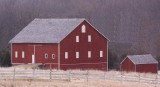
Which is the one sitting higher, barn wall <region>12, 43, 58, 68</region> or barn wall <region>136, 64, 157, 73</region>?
barn wall <region>12, 43, 58, 68</region>

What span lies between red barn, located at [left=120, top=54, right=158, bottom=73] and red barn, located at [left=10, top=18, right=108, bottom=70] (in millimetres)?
7786

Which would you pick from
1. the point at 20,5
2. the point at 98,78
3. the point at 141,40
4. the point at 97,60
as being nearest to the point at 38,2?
the point at 20,5

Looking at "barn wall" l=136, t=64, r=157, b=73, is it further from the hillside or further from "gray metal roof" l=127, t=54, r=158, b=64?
the hillside

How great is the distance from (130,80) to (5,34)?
354ft

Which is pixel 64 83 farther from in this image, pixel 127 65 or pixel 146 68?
pixel 127 65

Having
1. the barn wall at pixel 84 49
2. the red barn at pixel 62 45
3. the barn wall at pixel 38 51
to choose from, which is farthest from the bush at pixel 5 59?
Result: the barn wall at pixel 84 49

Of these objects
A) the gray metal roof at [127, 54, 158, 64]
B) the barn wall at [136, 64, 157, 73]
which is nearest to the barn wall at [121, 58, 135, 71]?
the gray metal roof at [127, 54, 158, 64]

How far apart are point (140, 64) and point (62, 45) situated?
50.3 feet

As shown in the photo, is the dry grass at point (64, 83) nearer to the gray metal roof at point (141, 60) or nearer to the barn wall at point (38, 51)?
the barn wall at point (38, 51)

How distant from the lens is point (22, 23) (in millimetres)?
166250

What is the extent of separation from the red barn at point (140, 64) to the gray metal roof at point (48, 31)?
12.6 meters

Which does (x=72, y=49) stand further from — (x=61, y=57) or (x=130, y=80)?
(x=130, y=80)

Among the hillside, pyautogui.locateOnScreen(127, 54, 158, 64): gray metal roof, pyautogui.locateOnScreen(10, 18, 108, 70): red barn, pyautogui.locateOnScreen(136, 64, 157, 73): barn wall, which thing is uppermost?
the hillside

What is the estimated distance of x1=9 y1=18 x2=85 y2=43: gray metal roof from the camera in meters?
75.1
